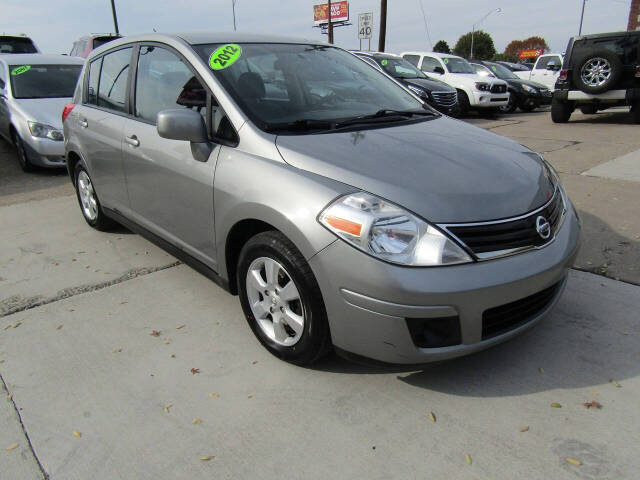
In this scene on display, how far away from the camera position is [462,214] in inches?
86.0

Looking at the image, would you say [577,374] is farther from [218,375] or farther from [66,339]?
[66,339]

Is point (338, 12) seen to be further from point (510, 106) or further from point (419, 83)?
point (419, 83)

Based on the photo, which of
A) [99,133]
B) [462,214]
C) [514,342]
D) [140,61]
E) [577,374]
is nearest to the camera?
[462,214]

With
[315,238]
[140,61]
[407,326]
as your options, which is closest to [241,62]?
[140,61]

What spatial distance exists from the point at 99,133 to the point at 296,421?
290 cm

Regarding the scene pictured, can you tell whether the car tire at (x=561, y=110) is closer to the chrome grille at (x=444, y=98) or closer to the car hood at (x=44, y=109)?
the chrome grille at (x=444, y=98)

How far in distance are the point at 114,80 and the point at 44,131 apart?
393 centimetres

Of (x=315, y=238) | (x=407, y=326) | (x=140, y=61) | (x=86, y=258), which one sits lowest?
(x=86, y=258)

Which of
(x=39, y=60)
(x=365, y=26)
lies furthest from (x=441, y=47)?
(x=39, y=60)

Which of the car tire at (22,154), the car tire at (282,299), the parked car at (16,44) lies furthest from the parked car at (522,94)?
the car tire at (282,299)

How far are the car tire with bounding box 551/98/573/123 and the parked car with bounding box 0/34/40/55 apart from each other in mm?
13472

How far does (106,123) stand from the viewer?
154 inches

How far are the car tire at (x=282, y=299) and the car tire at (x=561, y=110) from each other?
1106cm

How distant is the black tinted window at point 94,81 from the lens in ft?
14.1
